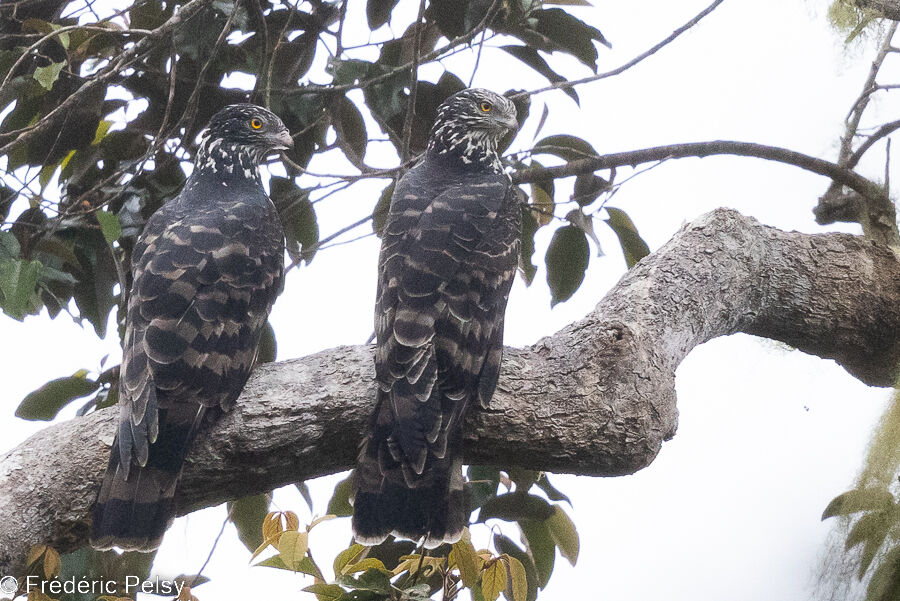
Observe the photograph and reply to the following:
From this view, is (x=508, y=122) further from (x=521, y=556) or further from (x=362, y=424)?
(x=521, y=556)

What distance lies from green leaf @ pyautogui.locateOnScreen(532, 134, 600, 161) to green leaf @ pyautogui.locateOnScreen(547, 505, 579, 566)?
50.3 inches

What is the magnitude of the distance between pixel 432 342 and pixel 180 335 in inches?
25.3

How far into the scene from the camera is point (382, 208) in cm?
344

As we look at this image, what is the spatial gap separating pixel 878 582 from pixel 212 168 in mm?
2280

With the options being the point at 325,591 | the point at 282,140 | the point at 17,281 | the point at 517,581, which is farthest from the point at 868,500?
the point at 17,281

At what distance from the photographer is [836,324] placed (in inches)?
123

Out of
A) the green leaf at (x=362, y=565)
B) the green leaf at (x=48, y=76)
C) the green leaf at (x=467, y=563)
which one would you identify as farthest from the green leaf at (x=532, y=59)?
the green leaf at (x=362, y=565)

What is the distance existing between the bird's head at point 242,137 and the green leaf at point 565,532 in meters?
1.45

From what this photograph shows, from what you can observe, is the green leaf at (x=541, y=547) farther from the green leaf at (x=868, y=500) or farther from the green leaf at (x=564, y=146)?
the green leaf at (x=564, y=146)

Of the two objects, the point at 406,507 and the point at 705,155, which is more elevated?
the point at 705,155

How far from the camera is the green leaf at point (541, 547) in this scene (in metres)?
2.87

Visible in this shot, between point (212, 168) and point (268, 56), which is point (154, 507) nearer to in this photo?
point (212, 168)

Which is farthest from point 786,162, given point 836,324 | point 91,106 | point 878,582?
point 91,106

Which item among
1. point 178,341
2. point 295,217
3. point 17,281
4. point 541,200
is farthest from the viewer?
point 541,200
